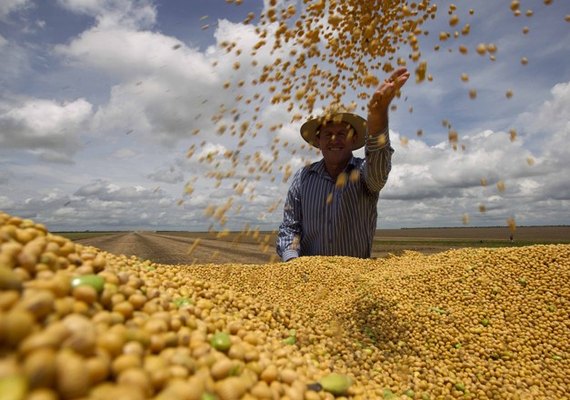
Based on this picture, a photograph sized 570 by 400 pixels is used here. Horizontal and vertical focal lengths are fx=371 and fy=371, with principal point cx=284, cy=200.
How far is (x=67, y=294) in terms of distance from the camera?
1455mm

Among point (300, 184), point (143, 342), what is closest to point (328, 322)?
point (143, 342)

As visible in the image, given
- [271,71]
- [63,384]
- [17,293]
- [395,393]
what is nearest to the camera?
[63,384]

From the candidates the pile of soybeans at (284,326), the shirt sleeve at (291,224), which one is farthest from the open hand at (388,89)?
the shirt sleeve at (291,224)

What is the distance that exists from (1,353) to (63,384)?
23cm

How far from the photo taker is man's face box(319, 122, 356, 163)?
5.37 metres

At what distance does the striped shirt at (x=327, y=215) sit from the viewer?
5.43 metres

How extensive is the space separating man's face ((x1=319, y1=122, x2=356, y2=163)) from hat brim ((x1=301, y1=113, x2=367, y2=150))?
0.31 feet

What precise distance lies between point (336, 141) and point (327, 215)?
1.10m

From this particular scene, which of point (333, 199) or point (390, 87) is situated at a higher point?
point (390, 87)

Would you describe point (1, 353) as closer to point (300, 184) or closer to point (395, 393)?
point (395, 393)

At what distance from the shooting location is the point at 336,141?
17.9 feet

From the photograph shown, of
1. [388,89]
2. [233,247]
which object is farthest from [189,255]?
[388,89]

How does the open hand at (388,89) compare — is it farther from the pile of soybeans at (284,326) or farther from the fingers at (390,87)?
the pile of soybeans at (284,326)

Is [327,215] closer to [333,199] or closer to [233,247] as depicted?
[333,199]
